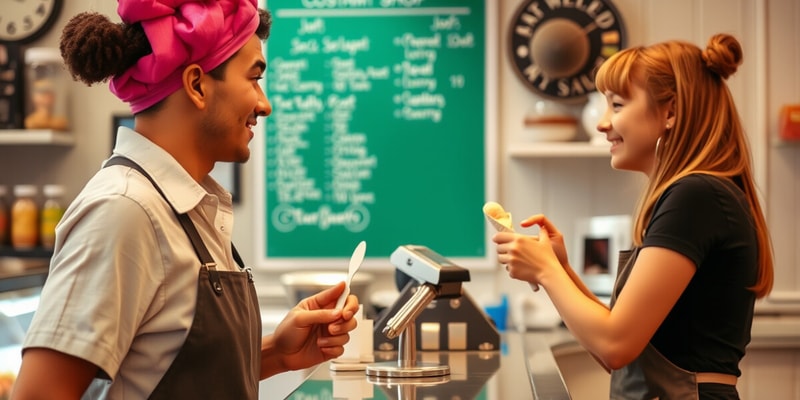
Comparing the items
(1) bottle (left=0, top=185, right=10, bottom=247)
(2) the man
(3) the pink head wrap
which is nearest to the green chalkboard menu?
(1) bottle (left=0, top=185, right=10, bottom=247)

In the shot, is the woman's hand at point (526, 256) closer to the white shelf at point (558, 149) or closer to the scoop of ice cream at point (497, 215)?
the scoop of ice cream at point (497, 215)

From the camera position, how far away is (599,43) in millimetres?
3801

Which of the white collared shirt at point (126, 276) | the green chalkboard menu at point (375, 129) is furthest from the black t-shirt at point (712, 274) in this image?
the green chalkboard menu at point (375, 129)

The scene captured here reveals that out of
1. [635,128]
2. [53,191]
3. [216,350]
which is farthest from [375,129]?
[216,350]

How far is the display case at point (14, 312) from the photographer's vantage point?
2.95 m

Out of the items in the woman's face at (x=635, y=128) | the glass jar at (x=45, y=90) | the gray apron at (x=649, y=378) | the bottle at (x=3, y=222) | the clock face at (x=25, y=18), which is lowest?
the gray apron at (x=649, y=378)

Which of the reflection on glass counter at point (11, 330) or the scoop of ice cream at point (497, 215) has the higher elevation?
the scoop of ice cream at point (497, 215)

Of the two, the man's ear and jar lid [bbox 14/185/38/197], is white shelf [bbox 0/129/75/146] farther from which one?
the man's ear

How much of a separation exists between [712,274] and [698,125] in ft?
0.93

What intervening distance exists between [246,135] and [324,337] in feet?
1.26

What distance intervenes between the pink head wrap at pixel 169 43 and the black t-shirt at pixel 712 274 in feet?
2.68

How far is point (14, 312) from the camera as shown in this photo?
3047mm

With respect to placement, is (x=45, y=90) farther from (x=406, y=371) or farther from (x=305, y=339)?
(x=305, y=339)

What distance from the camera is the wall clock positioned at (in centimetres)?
378
